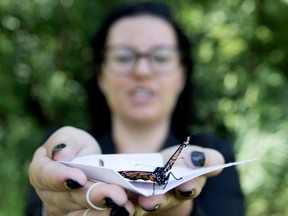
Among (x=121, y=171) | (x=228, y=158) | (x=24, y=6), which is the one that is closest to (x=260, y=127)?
(x=228, y=158)

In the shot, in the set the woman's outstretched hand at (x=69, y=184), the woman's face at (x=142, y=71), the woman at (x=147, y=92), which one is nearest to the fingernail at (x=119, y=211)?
the woman's outstretched hand at (x=69, y=184)

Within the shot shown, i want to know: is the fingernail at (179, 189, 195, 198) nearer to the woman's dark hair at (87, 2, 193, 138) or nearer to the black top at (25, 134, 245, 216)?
the black top at (25, 134, 245, 216)

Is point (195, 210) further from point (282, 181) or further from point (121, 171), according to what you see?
point (282, 181)

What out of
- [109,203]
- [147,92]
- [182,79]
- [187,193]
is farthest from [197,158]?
[182,79]

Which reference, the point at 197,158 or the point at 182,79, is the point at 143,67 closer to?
the point at 182,79

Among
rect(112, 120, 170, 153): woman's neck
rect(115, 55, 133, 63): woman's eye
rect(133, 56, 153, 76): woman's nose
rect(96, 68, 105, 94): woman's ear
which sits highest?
rect(115, 55, 133, 63): woman's eye

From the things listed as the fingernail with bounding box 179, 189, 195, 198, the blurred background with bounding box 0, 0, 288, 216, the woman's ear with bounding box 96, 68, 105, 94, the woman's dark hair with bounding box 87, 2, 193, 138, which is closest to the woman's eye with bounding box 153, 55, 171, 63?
the woman's dark hair with bounding box 87, 2, 193, 138
